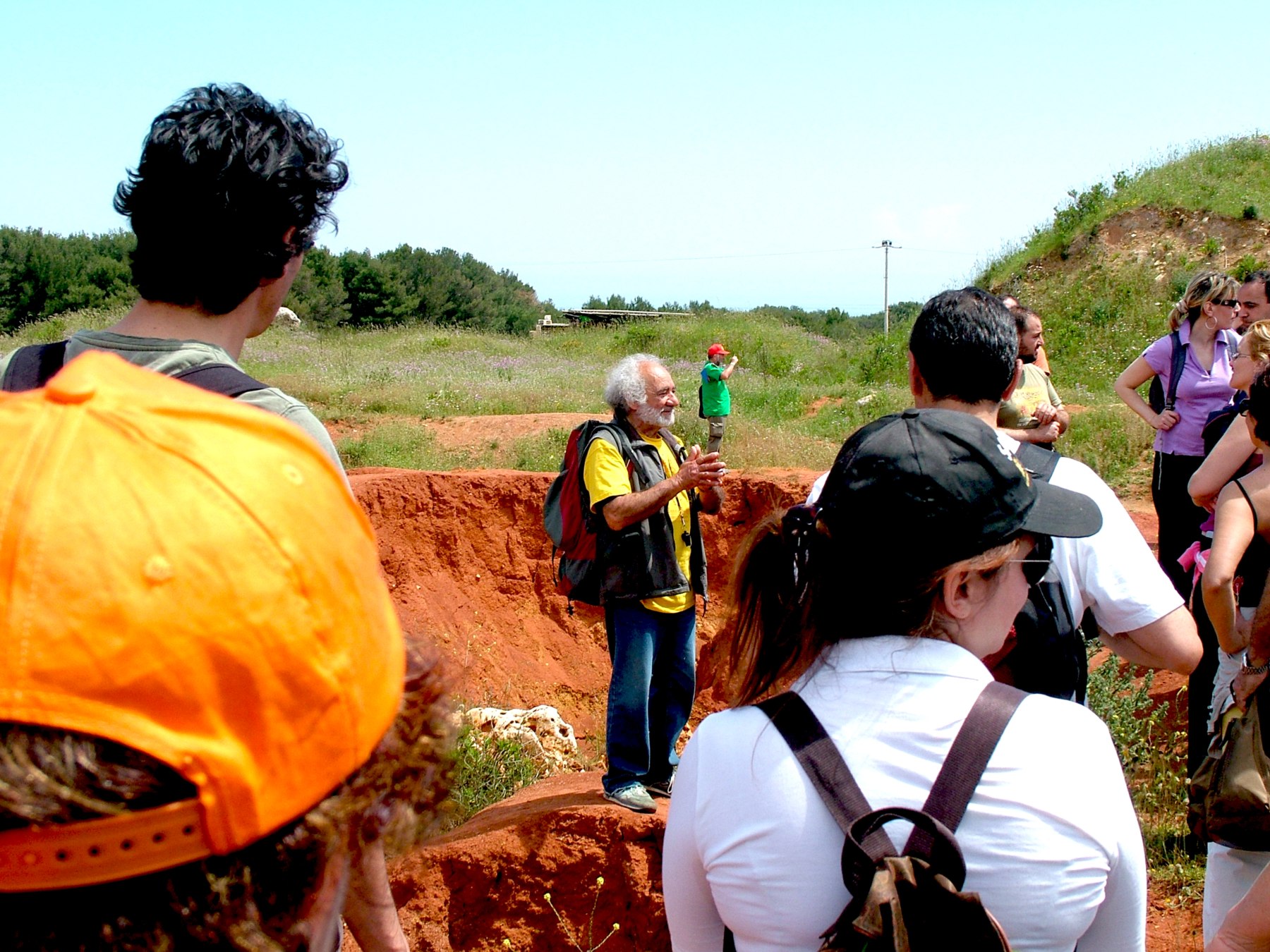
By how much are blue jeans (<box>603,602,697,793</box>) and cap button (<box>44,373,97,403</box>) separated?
11.8 ft

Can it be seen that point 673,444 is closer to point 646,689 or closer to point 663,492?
point 663,492

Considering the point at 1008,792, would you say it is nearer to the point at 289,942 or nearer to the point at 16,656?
the point at 289,942

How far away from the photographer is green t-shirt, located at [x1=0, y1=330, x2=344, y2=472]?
64.5 inches

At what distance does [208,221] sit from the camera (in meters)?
1.75

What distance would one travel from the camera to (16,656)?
30.1 inches

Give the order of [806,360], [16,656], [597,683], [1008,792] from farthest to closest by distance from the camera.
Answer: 1. [806,360]
2. [597,683]
3. [1008,792]
4. [16,656]

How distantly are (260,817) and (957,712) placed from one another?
0.89 m

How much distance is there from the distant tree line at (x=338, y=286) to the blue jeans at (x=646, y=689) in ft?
86.7

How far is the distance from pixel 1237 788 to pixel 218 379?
2.56 meters

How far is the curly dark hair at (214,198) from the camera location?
1746 mm

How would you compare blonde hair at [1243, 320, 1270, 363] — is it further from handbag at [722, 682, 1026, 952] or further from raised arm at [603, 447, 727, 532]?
handbag at [722, 682, 1026, 952]

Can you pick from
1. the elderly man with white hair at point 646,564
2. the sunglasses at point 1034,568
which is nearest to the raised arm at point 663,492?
the elderly man with white hair at point 646,564

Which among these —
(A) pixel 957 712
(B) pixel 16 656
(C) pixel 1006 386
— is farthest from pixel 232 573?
(C) pixel 1006 386

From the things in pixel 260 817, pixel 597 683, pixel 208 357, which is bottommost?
pixel 597 683
